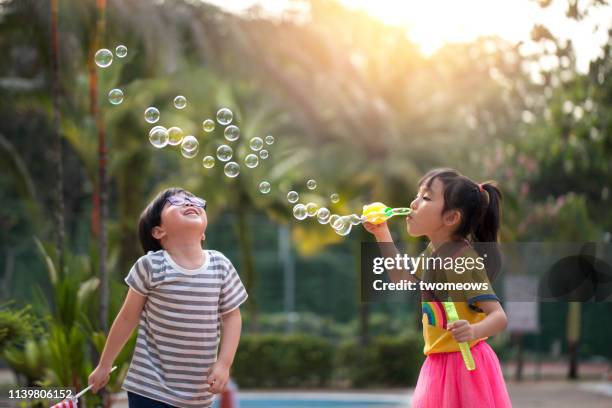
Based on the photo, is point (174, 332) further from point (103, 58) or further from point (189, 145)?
point (103, 58)

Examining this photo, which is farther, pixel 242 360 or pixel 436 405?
pixel 242 360

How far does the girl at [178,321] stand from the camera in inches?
144

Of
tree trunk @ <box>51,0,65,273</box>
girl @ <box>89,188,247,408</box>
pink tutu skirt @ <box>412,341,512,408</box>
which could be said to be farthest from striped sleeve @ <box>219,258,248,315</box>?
tree trunk @ <box>51,0,65,273</box>

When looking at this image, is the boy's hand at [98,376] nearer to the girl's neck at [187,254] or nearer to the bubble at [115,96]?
the girl's neck at [187,254]

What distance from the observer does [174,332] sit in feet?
12.1

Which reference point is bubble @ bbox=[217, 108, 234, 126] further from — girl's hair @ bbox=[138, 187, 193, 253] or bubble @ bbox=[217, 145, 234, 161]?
girl's hair @ bbox=[138, 187, 193, 253]

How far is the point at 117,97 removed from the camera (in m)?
5.56

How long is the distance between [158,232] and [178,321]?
371mm

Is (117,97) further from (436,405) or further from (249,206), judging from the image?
(249,206)

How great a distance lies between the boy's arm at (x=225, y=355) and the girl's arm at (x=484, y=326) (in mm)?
763

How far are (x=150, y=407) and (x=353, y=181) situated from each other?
577 inches

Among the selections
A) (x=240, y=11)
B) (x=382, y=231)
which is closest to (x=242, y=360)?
(x=240, y=11)

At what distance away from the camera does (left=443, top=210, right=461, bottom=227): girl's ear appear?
392 cm

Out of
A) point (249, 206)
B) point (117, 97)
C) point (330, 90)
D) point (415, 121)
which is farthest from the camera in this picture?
point (249, 206)
